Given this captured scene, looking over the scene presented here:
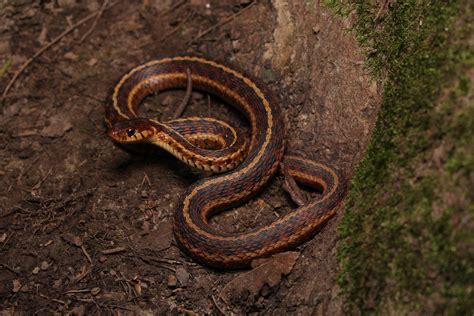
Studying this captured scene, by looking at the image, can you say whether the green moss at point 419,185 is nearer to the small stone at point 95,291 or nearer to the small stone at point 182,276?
the small stone at point 182,276

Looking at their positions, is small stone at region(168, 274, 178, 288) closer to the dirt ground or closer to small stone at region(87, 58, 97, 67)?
the dirt ground

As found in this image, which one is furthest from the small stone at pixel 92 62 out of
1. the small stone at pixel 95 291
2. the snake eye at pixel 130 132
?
the small stone at pixel 95 291

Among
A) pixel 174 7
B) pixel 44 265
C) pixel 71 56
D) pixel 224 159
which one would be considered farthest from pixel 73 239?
pixel 174 7

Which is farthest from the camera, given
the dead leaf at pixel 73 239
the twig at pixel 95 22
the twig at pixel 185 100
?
the twig at pixel 95 22

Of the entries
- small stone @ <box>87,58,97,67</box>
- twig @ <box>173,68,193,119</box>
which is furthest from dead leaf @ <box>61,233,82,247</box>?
small stone @ <box>87,58,97,67</box>

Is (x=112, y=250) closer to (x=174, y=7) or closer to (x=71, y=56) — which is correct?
(x=71, y=56)
